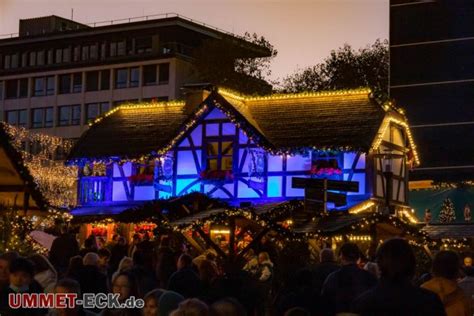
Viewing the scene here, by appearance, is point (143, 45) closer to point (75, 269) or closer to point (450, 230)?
point (450, 230)

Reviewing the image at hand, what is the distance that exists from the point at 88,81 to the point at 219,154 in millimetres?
47281

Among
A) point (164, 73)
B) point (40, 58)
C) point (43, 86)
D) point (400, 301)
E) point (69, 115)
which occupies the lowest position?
point (400, 301)

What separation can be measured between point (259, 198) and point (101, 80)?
47.9m

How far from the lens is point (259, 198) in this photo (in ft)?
110

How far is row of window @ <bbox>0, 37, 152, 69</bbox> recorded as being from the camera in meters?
78.1

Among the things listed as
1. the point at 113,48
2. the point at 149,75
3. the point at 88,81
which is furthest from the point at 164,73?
the point at 88,81

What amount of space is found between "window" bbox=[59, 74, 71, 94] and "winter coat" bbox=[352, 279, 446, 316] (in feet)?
249

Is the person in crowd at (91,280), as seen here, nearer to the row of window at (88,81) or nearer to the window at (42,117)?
the row of window at (88,81)

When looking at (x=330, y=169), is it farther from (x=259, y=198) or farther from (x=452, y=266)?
(x=452, y=266)

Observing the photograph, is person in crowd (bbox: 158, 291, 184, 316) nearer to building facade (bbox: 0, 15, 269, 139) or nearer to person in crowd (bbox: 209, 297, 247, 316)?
person in crowd (bbox: 209, 297, 247, 316)

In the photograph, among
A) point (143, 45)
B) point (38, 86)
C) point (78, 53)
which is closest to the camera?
point (143, 45)

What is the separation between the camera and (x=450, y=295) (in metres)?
9.45

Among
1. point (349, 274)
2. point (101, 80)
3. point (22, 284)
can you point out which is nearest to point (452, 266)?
point (349, 274)

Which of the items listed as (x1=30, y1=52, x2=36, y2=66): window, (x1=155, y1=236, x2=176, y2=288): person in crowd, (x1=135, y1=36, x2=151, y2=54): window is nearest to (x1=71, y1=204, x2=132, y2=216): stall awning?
(x1=155, y1=236, x2=176, y2=288): person in crowd
